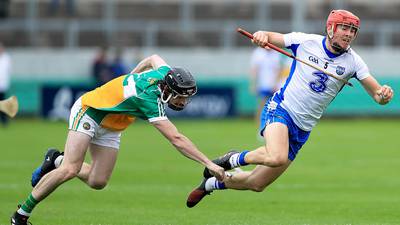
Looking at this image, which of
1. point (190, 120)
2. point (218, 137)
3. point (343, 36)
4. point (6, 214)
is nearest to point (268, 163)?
point (343, 36)

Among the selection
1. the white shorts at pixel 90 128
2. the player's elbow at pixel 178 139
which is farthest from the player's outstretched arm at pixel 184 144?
the white shorts at pixel 90 128

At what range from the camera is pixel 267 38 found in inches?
485

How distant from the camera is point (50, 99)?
1293 inches

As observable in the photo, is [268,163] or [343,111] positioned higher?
[268,163]

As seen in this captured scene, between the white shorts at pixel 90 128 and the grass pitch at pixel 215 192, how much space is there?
0.98 metres

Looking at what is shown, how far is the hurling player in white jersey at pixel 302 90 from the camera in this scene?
12.2 meters

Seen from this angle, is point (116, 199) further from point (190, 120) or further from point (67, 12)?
point (67, 12)

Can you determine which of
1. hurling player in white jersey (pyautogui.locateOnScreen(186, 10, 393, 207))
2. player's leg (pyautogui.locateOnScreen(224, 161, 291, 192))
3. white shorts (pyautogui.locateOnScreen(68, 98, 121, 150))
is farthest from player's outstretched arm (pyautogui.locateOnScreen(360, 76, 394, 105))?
white shorts (pyautogui.locateOnScreen(68, 98, 121, 150))

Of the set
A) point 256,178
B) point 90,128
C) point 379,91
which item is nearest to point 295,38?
point 379,91

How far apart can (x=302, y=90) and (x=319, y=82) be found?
222mm

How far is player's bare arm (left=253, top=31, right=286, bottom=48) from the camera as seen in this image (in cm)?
1215

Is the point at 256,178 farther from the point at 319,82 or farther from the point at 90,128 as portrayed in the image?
the point at 90,128

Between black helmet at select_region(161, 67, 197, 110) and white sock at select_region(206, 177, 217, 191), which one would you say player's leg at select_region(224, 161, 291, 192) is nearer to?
white sock at select_region(206, 177, 217, 191)

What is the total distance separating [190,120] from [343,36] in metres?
20.8
